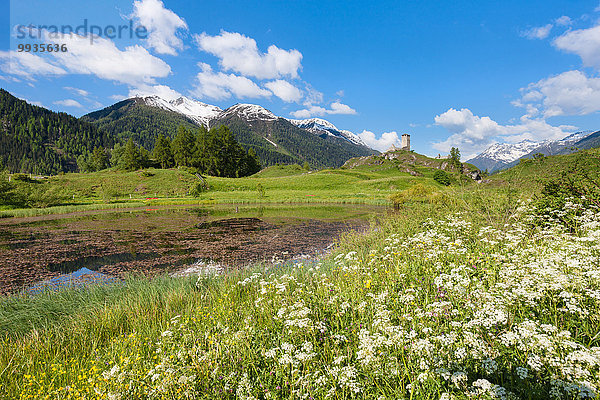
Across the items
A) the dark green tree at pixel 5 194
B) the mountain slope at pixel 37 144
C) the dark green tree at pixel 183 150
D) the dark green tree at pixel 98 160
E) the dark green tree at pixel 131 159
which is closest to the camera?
the dark green tree at pixel 5 194

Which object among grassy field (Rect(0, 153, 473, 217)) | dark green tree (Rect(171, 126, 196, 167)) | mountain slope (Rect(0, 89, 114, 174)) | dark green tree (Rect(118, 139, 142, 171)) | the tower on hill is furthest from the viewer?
the tower on hill

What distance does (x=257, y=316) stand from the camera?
5.01 m

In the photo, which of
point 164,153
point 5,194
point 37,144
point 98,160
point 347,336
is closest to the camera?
point 347,336

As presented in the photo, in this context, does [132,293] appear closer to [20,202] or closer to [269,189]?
[20,202]

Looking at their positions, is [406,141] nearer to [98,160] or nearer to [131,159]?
[131,159]

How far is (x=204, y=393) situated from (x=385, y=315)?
2.39 metres

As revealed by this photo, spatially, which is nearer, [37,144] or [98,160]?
[98,160]

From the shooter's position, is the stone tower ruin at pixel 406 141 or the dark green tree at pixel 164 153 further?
the stone tower ruin at pixel 406 141

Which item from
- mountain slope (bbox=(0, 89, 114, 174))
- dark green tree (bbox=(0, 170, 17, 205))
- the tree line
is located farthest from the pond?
mountain slope (bbox=(0, 89, 114, 174))

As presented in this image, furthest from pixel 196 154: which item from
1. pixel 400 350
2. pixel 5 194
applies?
pixel 400 350

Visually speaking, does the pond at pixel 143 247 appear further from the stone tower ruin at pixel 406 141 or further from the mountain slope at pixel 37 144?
the mountain slope at pixel 37 144

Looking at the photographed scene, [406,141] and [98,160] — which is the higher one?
[406,141]

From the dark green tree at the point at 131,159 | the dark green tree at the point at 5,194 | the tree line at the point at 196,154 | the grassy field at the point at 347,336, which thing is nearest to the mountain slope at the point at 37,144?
the dark green tree at the point at 131,159

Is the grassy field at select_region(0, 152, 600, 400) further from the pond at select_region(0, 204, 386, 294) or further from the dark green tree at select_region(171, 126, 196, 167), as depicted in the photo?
the dark green tree at select_region(171, 126, 196, 167)
